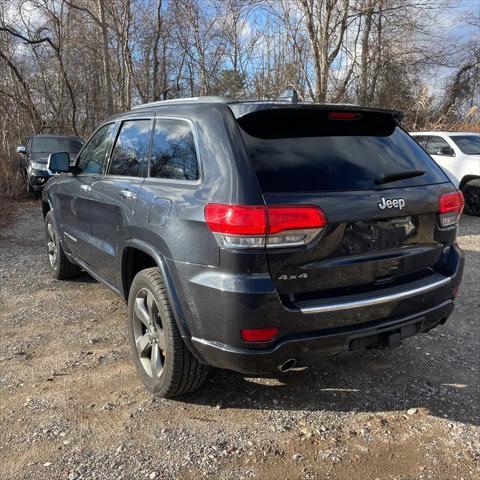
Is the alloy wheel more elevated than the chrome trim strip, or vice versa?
the chrome trim strip

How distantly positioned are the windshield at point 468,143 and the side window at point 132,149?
28.2 ft

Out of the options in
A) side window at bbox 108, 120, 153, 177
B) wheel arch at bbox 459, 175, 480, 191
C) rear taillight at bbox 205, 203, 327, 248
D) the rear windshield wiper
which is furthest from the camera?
wheel arch at bbox 459, 175, 480, 191

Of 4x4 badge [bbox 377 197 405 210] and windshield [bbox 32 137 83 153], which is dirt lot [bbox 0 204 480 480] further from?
windshield [bbox 32 137 83 153]

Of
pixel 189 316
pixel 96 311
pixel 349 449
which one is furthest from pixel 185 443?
pixel 96 311

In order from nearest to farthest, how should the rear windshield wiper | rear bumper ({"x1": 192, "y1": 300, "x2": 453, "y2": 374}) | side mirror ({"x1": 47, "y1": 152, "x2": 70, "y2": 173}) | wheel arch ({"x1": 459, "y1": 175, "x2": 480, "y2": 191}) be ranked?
1. rear bumper ({"x1": 192, "y1": 300, "x2": 453, "y2": 374})
2. the rear windshield wiper
3. side mirror ({"x1": 47, "y1": 152, "x2": 70, "y2": 173})
4. wheel arch ({"x1": 459, "y1": 175, "x2": 480, "y2": 191})

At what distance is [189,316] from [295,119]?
4.09 ft

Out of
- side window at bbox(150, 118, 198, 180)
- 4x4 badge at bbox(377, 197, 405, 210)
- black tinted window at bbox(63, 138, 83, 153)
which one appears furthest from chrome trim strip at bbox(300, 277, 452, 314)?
black tinted window at bbox(63, 138, 83, 153)

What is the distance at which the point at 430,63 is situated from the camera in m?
16.8

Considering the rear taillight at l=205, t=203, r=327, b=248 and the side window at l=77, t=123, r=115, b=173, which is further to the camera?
the side window at l=77, t=123, r=115, b=173

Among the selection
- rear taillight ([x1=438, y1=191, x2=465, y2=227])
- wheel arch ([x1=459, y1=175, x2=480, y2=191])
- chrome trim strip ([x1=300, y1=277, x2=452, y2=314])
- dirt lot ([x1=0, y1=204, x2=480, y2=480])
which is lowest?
dirt lot ([x1=0, y1=204, x2=480, y2=480])

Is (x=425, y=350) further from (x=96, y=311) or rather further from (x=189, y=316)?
(x=96, y=311)

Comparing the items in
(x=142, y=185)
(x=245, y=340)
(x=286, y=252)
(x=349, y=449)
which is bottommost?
(x=349, y=449)

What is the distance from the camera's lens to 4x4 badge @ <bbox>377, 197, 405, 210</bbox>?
8.26 feet

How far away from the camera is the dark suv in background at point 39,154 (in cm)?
1144
